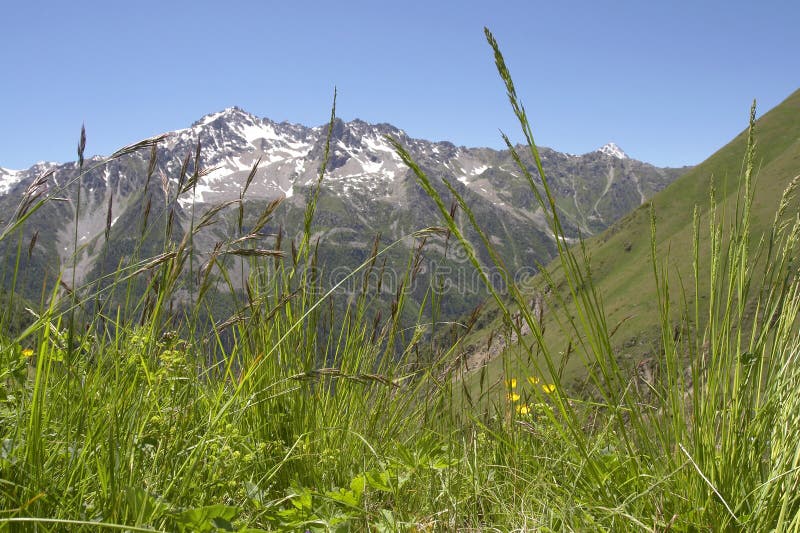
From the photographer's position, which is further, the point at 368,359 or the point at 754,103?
the point at 368,359

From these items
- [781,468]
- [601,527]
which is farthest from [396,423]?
[781,468]

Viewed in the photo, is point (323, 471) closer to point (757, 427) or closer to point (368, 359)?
point (368, 359)

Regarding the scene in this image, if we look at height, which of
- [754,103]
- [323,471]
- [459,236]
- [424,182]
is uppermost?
[754,103]

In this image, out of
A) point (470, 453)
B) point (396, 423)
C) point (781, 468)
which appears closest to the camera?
point (781, 468)

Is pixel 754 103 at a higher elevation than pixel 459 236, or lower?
higher

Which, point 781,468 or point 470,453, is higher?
point 781,468

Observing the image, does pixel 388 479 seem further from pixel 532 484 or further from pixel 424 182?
pixel 424 182

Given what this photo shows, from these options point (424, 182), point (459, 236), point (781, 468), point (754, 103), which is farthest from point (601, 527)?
point (754, 103)

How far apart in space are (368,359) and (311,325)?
46 centimetres

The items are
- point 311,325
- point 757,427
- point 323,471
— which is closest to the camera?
point 757,427

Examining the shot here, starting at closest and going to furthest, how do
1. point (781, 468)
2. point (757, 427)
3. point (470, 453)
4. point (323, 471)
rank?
point (781, 468) → point (757, 427) → point (323, 471) → point (470, 453)

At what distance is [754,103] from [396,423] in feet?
6.80

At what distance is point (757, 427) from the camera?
1622 millimetres

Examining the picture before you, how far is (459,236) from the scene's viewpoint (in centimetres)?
133
